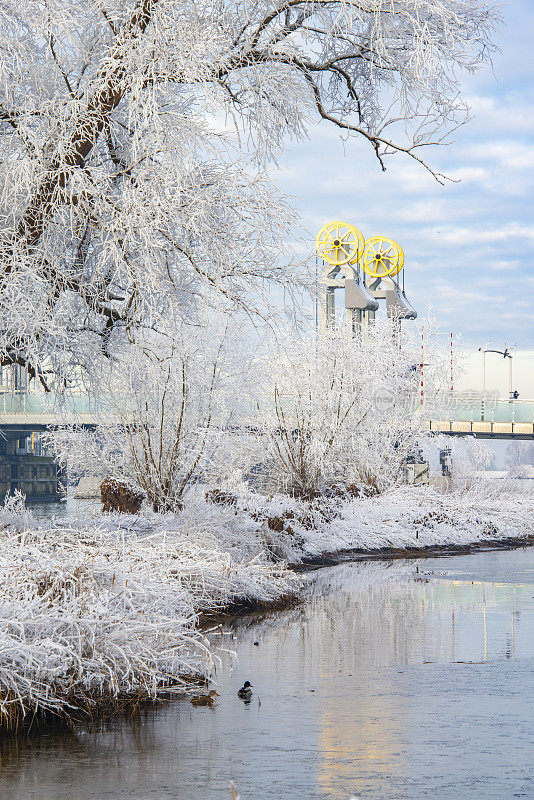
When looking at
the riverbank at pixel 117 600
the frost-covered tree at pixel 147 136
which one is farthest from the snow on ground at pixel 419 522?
the frost-covered tree at pixel 147 136

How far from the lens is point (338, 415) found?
89.5ft

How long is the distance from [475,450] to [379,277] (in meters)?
18.9

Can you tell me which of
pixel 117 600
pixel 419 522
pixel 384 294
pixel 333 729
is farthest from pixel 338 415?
pixel 384 294

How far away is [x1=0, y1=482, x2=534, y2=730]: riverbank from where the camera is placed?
805 centimetres

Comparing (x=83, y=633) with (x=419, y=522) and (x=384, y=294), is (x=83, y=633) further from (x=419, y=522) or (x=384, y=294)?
(x=384, y=294)

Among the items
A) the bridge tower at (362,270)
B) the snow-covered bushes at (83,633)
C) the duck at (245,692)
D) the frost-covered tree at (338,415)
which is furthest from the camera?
the bridge tower at (362,270)

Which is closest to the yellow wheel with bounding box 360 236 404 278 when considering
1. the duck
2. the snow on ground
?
the snow on ground

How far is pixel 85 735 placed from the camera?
25.6 feet

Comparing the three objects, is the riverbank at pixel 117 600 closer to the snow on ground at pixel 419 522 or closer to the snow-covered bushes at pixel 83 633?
the snow-covered bushes at pixel 83 633

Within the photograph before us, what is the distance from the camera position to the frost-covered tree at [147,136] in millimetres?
12531

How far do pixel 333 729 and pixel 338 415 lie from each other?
19.6 metres

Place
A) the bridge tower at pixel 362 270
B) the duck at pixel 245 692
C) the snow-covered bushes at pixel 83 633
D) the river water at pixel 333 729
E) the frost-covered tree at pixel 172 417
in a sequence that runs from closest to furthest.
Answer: the river water at pixel 333 729
the snow-covered bushes at pixel 83 633
the duck at pixel 245 692
the frost-covered tree at pixel 172 417
the bridge tower at pixel 362 270

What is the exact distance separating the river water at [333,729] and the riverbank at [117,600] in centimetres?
38

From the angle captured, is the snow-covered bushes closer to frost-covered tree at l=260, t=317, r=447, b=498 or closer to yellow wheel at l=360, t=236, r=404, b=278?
frost-covered tree at l=260, t=317, r=447, b=498
